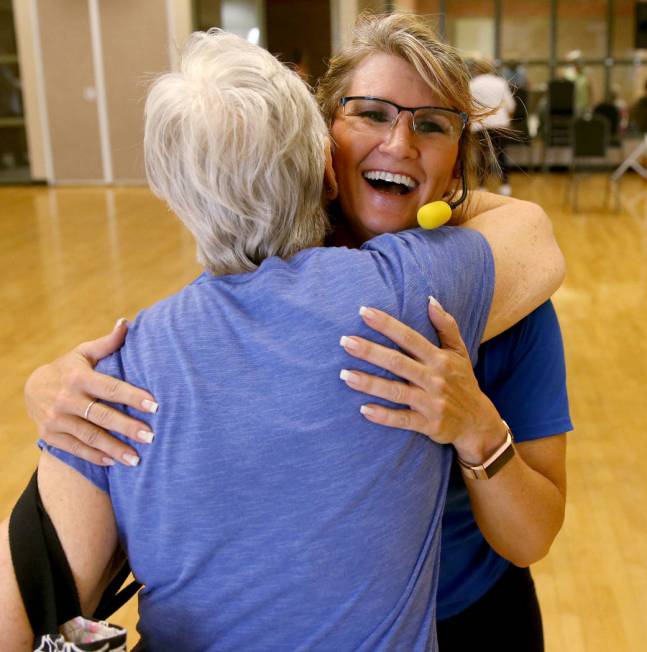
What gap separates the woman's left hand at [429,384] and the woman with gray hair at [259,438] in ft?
0.06

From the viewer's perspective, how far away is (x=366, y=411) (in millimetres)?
983

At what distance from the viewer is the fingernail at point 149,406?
3.25 ft

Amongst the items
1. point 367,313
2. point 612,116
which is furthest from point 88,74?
point 367,313

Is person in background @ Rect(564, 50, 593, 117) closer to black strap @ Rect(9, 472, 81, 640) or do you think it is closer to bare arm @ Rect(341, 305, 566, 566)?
bare arm @ Rect(341, 305, 566, 566)

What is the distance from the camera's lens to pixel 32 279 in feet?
24.1

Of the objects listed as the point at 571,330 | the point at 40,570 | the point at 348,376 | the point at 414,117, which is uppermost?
the point at 414,117

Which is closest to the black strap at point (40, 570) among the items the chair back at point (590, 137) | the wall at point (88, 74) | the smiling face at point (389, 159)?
the smiling face at point (389, 159)

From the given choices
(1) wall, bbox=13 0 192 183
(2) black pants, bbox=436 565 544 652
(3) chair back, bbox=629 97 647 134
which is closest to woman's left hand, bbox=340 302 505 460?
(2) black pants, bbox=436 565 544 652

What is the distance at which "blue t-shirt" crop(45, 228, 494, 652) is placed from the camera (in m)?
0.97

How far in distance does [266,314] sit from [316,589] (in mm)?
314

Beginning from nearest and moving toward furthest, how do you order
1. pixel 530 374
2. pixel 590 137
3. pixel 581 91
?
1. pixel 530 374
2. pixel 590 137
3. pixel 581 91

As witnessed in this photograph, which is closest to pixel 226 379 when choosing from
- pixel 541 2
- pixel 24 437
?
pixel 24 437

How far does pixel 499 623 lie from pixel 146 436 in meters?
0.79

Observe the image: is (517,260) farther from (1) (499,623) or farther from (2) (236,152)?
(1) (499,623)
